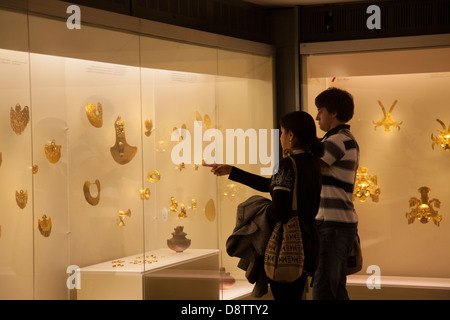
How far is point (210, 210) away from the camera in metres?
4.59

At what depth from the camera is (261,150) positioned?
5133mm

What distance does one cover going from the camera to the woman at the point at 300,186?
2596mm

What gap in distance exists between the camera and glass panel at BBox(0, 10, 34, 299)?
324cm

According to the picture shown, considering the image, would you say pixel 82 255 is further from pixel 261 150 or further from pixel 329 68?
pixel 329 68

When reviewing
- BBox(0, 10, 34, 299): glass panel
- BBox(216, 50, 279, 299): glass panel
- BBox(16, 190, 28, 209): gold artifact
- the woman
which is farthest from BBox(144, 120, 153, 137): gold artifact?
the woman

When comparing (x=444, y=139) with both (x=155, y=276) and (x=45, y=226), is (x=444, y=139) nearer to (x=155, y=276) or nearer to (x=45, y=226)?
(x=155, y=276)

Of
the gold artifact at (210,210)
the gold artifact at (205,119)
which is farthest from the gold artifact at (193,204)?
the gold artifact at (205,119)

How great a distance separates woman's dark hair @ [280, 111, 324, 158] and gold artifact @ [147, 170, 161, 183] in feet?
4.96

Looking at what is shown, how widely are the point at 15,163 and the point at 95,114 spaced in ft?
2.07

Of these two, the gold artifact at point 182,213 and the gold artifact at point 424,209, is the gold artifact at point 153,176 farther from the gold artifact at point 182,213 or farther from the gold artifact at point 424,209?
the gold artifact at point 424,209

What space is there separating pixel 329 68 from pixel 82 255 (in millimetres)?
2514

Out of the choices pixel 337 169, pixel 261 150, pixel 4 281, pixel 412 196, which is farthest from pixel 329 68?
pixel 4 281

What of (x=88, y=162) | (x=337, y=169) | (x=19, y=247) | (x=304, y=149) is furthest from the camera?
(x=88, y=162)

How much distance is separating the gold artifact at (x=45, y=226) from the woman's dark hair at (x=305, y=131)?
58.3 inches
